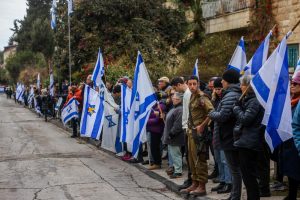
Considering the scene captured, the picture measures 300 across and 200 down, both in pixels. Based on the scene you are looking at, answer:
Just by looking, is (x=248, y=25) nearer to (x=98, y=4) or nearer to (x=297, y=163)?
(x=98, y=4)

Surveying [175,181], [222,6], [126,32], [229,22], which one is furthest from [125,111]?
[126,32]

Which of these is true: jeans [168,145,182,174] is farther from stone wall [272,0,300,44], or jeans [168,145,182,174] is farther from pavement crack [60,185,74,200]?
stone wall [272,0,300,44]

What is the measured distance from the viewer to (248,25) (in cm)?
1969

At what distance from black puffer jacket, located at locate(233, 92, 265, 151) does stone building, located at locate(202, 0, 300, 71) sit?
1013 cm

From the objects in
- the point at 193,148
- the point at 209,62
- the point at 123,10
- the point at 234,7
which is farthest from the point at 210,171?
the point at 123,10

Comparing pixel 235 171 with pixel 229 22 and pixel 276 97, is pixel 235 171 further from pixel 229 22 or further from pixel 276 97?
pixel 229 22

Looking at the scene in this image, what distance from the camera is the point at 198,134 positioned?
8266mm

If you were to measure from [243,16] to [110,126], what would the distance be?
9.64 m

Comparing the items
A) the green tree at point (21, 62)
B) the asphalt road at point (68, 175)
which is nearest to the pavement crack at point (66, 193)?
the asphalt road at point (68, 175)

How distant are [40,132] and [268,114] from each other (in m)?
15.4

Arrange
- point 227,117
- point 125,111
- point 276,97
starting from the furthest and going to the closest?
Result: point 125,111 < point 227,117 < point 276,97

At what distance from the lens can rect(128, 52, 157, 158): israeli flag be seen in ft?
35.9

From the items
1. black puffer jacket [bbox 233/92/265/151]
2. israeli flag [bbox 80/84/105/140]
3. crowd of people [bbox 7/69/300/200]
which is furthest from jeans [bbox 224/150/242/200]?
israeli flag [bbox 80/84/105/140]

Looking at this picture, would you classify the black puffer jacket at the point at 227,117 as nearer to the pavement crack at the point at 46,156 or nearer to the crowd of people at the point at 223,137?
the crowd of people at the point at 223,137
